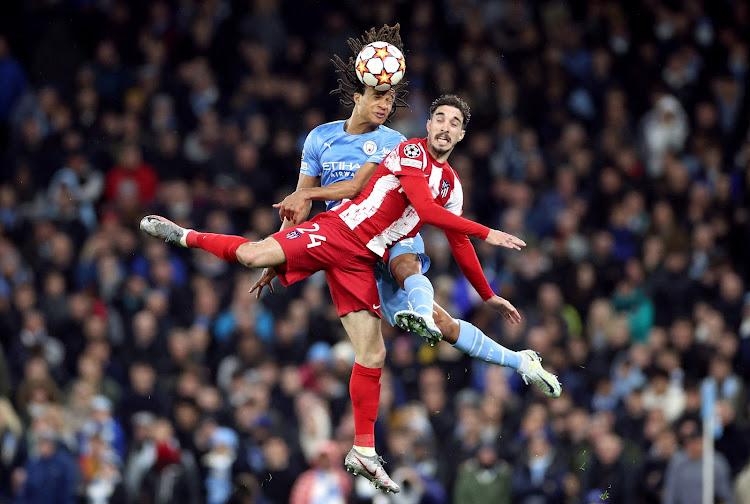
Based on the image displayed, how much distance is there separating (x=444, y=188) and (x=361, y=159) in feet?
2.11

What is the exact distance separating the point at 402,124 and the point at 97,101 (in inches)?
156

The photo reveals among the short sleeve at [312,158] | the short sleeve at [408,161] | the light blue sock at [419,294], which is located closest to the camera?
the light blue sock at [419,294]

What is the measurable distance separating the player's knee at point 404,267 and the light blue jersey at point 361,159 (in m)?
0.04

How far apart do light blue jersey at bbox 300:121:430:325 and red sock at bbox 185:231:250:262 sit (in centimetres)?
75

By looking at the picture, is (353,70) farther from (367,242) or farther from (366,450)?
(366,450)

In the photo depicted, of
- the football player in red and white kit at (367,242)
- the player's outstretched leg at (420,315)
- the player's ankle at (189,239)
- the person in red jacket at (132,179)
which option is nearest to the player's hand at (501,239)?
the football player in red and white kit at (367,242)

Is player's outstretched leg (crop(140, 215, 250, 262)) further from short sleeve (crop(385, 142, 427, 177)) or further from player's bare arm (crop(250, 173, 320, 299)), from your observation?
short sleeve (crop(385, 142, 427, 177))

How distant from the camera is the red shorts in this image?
820 centimetres

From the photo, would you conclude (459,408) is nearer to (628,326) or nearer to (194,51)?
(628,326)

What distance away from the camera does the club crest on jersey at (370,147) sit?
27.7 ft

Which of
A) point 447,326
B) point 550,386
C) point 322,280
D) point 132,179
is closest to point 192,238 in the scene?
point 447,326

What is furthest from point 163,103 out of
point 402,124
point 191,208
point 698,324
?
point 698,324

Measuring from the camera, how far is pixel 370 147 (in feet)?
27.7

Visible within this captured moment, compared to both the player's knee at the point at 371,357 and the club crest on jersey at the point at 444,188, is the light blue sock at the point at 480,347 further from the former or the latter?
the club crest on jersey at the point at 444,188
